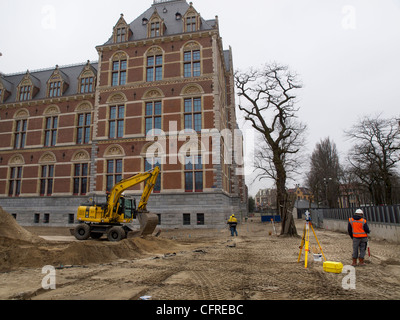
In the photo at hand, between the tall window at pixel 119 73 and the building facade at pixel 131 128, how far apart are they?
0.11 m

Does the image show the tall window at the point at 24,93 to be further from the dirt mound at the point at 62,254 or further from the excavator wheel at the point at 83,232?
the dirt mound at the point at 62,254

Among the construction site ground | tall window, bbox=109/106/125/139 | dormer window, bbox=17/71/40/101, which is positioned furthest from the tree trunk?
dormer window, bbox=17/71/40/101

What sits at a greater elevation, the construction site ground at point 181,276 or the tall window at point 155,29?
the tall window at point 155,29

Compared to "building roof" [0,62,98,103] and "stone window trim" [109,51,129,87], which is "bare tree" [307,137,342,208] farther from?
"building roof" [0,62,98,103]

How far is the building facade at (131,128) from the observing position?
24.1 meters

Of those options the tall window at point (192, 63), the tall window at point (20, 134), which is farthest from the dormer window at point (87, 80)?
the tall window at point (192, 63)

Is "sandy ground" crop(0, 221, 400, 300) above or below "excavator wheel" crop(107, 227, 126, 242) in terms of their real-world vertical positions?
below

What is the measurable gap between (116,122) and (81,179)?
7.30m

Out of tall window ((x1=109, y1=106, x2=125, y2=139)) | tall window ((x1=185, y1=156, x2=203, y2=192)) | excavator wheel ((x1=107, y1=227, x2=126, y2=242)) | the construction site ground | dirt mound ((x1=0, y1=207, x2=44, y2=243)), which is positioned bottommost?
the construction site ground

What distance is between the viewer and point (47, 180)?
95.3ft

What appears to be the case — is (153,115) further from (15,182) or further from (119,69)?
(15,182)

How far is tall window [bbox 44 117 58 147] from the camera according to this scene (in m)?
30.0

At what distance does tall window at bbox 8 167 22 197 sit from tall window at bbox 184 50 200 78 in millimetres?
21465
